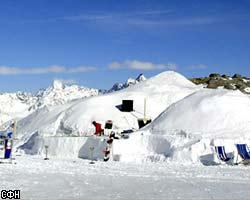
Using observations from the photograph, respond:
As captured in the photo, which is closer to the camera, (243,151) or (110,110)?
(243,151)

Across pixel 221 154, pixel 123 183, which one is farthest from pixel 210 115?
pixel 123 183

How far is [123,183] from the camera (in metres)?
17.6

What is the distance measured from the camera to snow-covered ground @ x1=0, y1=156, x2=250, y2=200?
14516 millimetres

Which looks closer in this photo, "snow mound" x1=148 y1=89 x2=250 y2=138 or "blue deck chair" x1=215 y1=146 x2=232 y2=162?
"blue deck chair" x1=215 y1=146 x2=232 y2=162

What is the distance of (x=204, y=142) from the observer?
29.6m

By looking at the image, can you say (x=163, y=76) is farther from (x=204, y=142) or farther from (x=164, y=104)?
(x=204, y=142)

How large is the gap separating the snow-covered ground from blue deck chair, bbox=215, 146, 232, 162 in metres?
4.27

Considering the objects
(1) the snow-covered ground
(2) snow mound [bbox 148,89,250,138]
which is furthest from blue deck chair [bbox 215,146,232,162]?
(1) the snow-covered ground

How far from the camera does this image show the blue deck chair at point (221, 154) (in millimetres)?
27938

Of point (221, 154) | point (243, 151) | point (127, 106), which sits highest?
point (127, 106)

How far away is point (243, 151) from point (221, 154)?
1256 millimetres

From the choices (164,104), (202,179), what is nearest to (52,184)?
(202,179)

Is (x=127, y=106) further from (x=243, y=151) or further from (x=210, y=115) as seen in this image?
(x=243, y=151)

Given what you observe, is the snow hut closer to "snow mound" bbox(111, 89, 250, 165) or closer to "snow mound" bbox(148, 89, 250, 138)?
"snow mound" bbox(148, 89, 250, 138)
